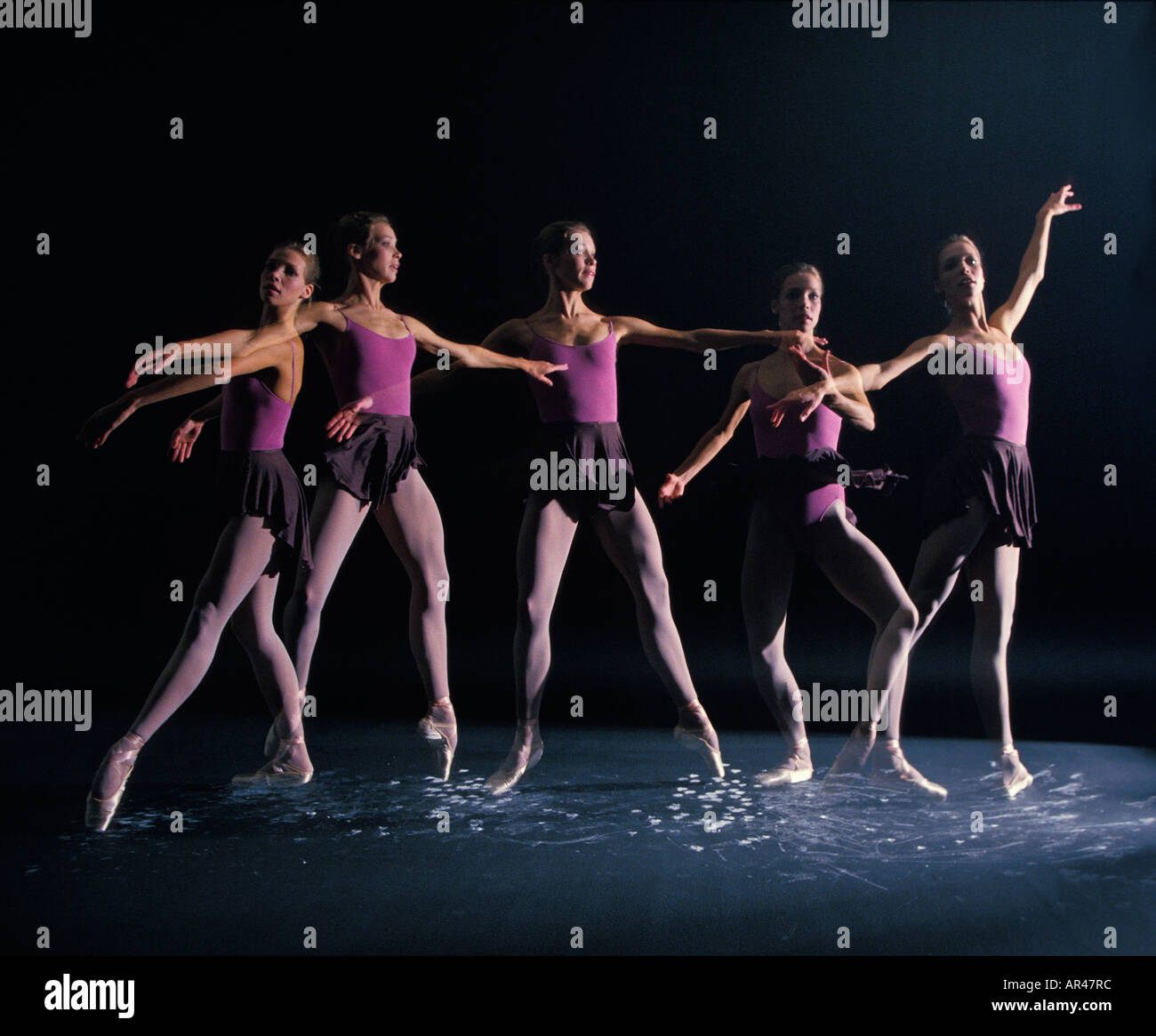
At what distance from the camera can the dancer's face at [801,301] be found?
15.6 feet

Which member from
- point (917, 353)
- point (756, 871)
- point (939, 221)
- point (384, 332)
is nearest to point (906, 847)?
point (756, 871)

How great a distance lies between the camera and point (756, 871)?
3801 mm

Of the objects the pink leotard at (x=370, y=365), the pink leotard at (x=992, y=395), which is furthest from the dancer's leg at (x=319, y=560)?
the pink leotard at (x=992, y=395)

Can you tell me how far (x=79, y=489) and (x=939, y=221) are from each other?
4404mm

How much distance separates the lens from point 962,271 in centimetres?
484

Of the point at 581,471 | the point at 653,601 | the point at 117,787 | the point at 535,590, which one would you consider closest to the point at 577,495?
the point at 581,471

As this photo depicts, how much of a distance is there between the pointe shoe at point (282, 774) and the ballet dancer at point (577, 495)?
717 millimetres

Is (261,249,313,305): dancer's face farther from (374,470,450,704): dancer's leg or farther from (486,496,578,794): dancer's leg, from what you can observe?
(486,496,578,794): dancer's leg

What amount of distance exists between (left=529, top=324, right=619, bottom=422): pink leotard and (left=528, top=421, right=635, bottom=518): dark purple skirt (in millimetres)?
49

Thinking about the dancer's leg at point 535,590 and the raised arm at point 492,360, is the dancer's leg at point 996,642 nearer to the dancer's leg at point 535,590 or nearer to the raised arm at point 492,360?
the dancer's leg at point 535,590

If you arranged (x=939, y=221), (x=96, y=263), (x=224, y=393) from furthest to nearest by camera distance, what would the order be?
(x=96, y=263) → (x=939, y=221) → (x=224, y=393)

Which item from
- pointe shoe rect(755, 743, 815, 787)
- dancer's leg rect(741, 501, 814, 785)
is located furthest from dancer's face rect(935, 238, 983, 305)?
pointe shoe rect(755, 743, 815, 787)

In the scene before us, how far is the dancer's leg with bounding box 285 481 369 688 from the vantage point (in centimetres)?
468

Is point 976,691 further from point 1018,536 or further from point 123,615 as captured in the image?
point 123,615
